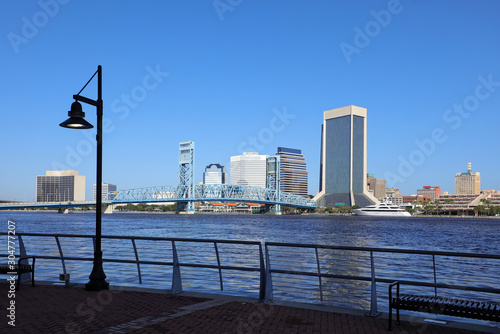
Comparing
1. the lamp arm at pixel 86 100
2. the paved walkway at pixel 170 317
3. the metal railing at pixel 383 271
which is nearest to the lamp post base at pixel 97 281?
the paved walkway at pixel 170 317

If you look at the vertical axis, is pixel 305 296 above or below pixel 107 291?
below

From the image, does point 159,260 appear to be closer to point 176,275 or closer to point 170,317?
point 176,275

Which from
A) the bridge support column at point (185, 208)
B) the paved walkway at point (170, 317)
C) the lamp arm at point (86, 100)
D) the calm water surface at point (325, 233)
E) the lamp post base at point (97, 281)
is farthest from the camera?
the bridge support column at point (185, 208)

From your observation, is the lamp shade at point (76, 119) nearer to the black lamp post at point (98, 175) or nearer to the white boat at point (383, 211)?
the black lamp post at point (98, 175)

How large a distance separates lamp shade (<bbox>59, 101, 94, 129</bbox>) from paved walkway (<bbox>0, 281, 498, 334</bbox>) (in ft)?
13.4

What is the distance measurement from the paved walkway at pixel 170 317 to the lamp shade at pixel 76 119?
161 inches

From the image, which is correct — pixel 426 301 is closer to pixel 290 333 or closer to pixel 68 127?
pixel 290 333

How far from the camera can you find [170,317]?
8.45 m

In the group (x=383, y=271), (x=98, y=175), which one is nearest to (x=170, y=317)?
(x=98, y=175)

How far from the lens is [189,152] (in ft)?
633

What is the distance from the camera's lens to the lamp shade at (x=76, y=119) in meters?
11.1

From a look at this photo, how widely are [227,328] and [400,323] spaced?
3.10m

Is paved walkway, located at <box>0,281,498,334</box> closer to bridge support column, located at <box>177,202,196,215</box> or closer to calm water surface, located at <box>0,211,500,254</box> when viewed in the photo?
calm water surface, located at <box>0,211,500,254</box>

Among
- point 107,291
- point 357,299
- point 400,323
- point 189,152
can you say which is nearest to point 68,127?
point 107,291
